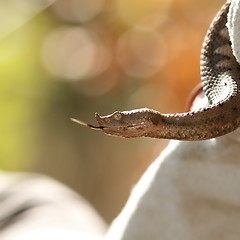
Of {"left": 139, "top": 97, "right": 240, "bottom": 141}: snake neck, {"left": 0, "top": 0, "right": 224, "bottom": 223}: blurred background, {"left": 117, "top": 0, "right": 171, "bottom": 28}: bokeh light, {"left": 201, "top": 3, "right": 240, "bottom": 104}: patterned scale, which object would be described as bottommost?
{"left": 139, "top": 97, "right": 240, "bottom": 141}: snake neck

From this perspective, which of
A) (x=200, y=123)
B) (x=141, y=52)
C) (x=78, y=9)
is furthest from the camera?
(x=78, y=9)

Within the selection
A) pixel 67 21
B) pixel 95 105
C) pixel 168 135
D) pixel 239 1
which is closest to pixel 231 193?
pixel 168 135

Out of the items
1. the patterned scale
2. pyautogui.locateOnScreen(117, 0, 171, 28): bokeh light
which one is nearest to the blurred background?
pyautogui.locateOnScreen(117, 0, 171, 28): bokeh light

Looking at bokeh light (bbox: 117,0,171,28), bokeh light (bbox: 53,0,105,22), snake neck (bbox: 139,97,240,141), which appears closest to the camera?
snake neck (bbox: 139,97,240,141)

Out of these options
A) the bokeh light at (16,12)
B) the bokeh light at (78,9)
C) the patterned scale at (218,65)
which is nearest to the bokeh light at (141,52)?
the bokeh light at (78,9)

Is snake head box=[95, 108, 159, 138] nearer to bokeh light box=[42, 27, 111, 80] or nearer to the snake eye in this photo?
the snake eye

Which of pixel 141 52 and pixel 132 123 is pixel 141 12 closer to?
pixel 141 52

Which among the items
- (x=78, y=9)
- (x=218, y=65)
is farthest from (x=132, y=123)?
(x=78, y=9)

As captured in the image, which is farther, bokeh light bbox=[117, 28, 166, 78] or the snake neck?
bokeh light bbox=[117, 28, 166, 78]

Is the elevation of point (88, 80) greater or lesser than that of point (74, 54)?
lesser

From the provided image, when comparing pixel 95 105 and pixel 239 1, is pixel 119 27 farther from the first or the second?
pixel 239 1
